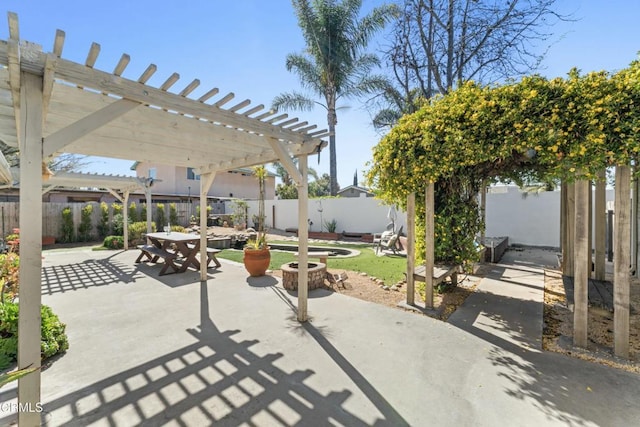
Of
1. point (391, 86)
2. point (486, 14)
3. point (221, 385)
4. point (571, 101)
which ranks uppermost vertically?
point (486, 14)

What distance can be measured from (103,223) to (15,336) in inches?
530

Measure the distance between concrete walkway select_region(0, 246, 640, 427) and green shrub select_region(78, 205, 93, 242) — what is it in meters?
11.1

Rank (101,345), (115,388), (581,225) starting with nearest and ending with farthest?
(115,388), (581,225), (101,345)

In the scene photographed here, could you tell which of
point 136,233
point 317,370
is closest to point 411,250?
point 317,370

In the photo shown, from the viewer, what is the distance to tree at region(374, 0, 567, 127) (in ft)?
34.7

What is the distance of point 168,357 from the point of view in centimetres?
325

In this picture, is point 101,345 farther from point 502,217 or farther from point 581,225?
point 502,217

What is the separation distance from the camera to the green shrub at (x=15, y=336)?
3.11m

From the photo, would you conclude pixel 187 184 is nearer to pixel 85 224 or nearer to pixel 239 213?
pixel 239 213

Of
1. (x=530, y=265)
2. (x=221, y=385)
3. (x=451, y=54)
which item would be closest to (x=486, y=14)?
(x=451, y=54)

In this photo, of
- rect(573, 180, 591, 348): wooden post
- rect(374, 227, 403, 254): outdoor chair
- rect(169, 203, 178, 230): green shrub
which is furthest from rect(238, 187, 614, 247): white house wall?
rect(169, 203, 178, 230): green shrub

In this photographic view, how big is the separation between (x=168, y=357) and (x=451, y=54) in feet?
47.6

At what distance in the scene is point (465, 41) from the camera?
12.1 metres

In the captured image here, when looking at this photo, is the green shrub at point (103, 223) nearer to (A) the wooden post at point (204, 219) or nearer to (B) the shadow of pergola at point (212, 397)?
(A) the wooden post at point (204, 219)
